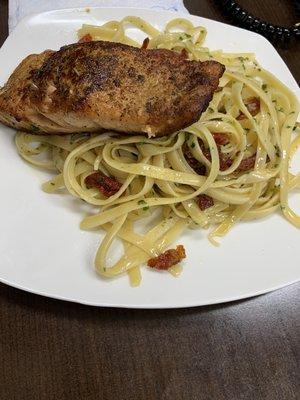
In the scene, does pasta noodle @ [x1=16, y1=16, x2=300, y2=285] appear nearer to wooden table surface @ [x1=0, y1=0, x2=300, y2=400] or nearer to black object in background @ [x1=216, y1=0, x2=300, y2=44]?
wooden table surface @ [x1=0, y1=0, x2=300, y2=400]

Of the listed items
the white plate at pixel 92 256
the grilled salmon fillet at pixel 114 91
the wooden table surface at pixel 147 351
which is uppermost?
the grilled salmon fillet at pixel 114 91

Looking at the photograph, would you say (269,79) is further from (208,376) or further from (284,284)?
(208,376)

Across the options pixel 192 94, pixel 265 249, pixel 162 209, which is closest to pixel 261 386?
pixel 265 249

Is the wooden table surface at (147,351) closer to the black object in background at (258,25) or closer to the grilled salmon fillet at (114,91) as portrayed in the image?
the grilled salmon fillet at (114,91)

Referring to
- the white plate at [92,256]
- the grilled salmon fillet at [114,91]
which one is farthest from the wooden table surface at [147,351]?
the grilled salmon fillet at [114,91]

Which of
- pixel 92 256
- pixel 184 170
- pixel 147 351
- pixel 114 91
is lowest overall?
pixel 147 351

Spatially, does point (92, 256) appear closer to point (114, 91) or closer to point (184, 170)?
point (184, 170)

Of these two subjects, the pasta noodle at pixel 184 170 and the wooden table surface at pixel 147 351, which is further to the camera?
the pasta noodle at pixel 184 170

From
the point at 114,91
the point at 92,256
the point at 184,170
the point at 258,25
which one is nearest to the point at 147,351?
the point at 92,256

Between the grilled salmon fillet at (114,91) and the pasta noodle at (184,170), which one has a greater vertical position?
the grilled salmon fillet at (114,91)
